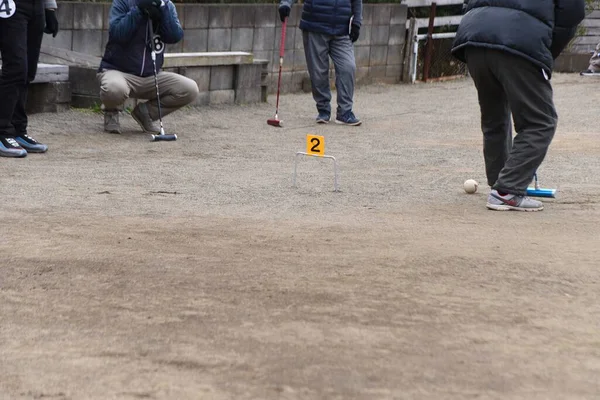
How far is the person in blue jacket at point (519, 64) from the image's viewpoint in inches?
255

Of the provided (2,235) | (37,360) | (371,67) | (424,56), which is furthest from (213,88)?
(37,360)

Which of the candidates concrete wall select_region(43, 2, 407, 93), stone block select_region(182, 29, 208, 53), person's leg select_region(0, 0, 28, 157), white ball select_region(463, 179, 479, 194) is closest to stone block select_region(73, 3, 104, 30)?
concrete wall select_region(43, 2, 407, 93)

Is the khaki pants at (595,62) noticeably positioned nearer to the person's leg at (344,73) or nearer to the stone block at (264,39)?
the stone block at (264,39)

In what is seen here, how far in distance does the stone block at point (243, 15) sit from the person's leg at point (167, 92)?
3562mm

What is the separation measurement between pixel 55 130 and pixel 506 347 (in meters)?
6.75

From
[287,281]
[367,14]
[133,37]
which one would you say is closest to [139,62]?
[133,37]

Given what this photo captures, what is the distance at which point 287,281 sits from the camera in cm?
475

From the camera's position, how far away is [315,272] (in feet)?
16.1

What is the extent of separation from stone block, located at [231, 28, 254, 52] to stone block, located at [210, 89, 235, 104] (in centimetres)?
106

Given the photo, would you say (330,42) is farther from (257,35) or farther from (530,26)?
(530,26)

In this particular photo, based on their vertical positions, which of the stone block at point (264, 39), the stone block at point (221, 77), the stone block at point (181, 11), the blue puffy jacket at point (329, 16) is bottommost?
the stone block at point (221, 77)

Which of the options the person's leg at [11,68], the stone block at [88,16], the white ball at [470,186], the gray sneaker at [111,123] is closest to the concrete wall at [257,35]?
the stone block at [88,16]

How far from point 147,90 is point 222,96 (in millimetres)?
2660

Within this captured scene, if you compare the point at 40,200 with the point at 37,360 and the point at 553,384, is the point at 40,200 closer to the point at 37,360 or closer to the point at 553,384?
the point at 37,360
